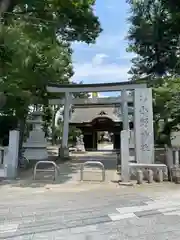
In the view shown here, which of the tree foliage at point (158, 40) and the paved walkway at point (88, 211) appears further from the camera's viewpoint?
the tree foliage at point (158, 40)

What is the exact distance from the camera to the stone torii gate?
11898 millimetres

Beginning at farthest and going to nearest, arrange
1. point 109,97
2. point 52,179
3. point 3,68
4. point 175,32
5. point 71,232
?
point 109,97 < point 175,32 < point 3,68 < point 52,179 < point 71,232

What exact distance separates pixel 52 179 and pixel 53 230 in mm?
5618

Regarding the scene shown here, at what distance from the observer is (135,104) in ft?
39.7

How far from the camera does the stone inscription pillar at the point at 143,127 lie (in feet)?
39.0

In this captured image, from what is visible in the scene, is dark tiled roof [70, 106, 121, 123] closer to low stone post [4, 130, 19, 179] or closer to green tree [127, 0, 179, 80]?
green tree [127, 0, 179, 80]

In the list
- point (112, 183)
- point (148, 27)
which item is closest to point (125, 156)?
point (112, 183)

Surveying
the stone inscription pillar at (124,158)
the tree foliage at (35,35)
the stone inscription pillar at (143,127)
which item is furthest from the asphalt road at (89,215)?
the tree foliage at (35,35)

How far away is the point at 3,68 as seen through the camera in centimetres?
1122

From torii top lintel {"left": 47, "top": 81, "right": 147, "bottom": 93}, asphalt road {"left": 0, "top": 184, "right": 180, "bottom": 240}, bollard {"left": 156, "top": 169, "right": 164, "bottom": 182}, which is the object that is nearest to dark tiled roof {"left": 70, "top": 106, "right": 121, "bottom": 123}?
torii top lintel {"left": 47, "top": 81, "right": 147, "bottom": 93}

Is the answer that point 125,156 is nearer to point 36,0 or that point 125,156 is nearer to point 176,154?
point 176,154

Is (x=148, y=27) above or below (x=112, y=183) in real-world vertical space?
above

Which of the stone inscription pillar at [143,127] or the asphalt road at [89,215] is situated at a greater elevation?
the stone inscription pillar at [143,127]

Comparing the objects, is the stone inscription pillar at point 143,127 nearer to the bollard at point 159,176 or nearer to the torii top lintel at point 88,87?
the bollard at point 159,176
